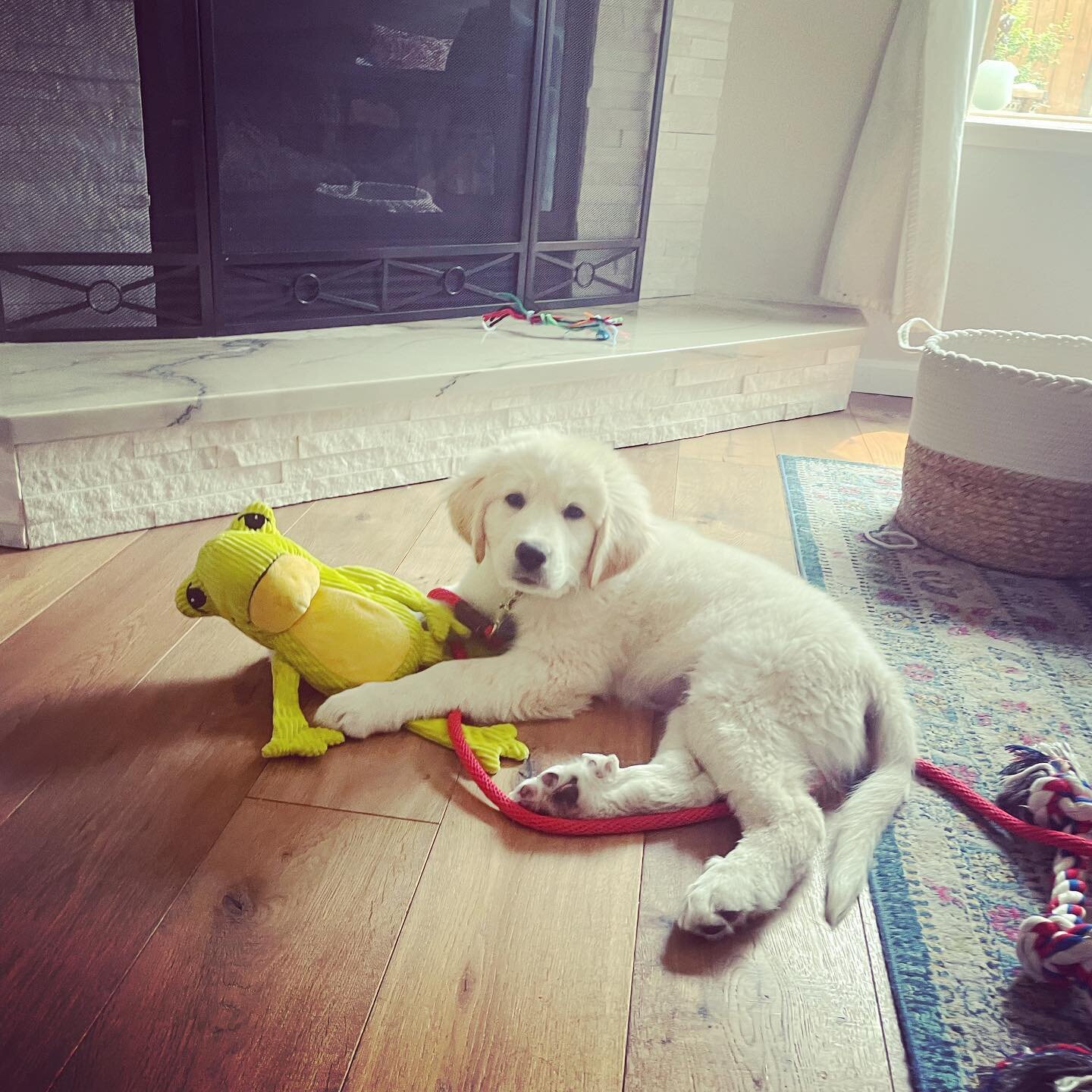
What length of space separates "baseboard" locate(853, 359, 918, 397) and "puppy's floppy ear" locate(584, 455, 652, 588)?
269cm

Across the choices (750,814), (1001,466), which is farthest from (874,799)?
(1001,466)

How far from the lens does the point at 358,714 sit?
148cm

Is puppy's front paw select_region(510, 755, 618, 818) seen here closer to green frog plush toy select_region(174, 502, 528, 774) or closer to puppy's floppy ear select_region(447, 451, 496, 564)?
green frog plush toy select_region(174, 502, 528, 774)

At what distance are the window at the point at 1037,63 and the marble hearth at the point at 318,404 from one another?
1.34 meters

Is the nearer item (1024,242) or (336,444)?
(336,444)

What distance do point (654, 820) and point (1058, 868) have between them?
0.54 m

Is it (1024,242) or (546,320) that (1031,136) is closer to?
(1024,242)

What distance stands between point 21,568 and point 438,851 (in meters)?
1.20

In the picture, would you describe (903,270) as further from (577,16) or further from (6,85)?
(6,85)

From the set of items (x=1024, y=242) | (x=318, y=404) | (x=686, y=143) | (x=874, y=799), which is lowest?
(x=874, y=799)

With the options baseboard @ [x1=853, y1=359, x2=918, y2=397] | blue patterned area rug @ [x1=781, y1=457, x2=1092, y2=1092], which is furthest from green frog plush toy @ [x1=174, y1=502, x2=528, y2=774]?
baseboard @ [x1=853, y1=359, x2=918, y2=397]

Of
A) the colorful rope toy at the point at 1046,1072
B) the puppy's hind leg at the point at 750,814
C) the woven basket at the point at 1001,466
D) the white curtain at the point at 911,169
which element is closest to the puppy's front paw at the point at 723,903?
the puppy's hind leg at the point at 750,814

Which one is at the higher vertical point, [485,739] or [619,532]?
[619,532]

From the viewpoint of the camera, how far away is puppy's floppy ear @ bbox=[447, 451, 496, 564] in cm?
158
